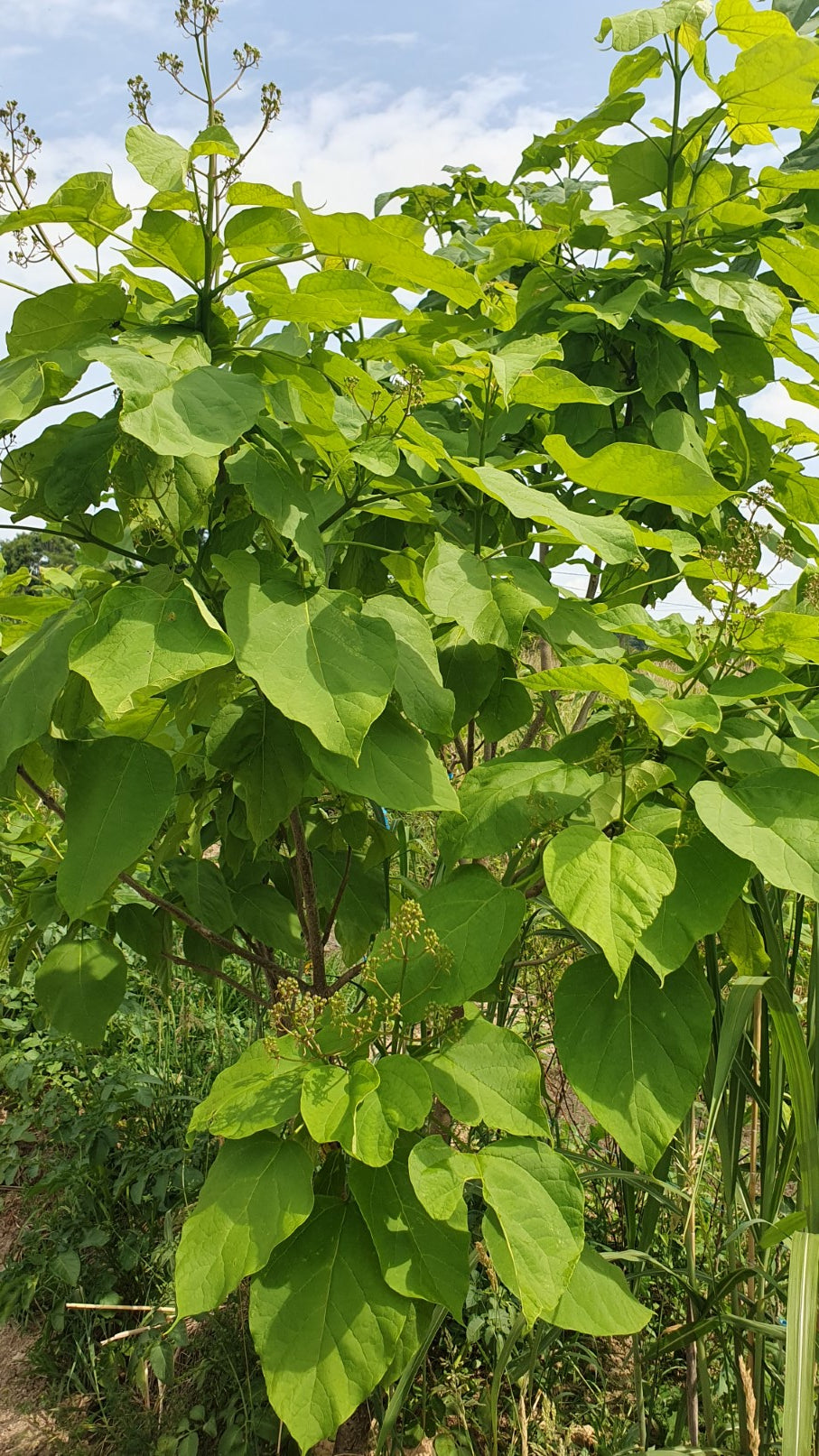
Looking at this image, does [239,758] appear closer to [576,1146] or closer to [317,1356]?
[317,1356]

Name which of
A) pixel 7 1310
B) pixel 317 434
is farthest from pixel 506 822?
pixel 7 1310

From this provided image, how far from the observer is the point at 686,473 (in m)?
1.07

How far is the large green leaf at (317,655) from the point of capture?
929mm

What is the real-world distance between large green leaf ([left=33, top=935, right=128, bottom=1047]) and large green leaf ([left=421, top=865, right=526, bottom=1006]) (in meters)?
0.65

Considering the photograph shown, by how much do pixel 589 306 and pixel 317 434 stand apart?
0.55 m

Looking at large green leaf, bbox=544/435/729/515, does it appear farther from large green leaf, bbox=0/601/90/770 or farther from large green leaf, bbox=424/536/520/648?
large green leaf, bbox=0/601/90/770

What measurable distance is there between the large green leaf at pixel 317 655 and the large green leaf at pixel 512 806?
0.25 meters

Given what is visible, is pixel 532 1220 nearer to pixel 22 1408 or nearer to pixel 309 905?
pixel 309 905

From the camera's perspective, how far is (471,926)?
3.84ft

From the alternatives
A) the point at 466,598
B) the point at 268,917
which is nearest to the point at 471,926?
the point at 466,598

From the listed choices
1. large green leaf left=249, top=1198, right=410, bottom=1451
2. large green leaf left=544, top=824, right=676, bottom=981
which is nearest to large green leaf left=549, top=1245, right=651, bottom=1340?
large green leaf left=249, top=1198, right=410, bottom=1451

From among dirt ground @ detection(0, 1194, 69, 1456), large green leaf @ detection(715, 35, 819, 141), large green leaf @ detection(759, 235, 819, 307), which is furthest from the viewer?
dirt ground @ detection(0, 1194, 69, 1456)

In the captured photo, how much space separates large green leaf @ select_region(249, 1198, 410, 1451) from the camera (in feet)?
3.26

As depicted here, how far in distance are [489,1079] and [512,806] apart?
0.30 metres
